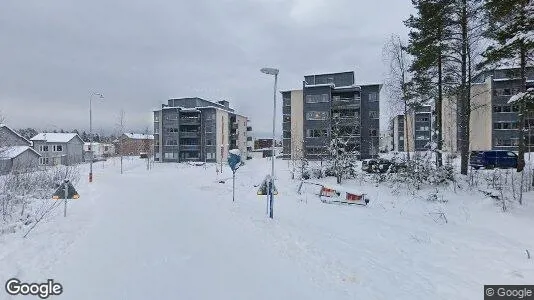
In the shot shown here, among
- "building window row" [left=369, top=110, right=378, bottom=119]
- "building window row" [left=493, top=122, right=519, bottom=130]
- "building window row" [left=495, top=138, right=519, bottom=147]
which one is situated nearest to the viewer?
"building window row" [left=493, top=122, right=519, bottom=130]

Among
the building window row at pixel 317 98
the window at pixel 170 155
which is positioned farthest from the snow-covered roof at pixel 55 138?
the building window row at pixel 317 98

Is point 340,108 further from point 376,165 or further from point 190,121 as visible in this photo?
point 190,121

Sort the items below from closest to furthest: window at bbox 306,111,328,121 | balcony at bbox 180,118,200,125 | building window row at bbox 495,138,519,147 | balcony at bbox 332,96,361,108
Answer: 1. building window row at bbox 495,138,519,147
2. balcony at bbox 332,96,361,108
3. window at bbox 306,111,328,121
4. balcony at bbox 180,118,200,125

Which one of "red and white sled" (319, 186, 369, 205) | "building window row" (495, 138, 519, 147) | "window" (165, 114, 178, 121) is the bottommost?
"red and white sled" (319, 186, 369, 205)

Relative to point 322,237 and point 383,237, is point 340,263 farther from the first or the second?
point 383,237

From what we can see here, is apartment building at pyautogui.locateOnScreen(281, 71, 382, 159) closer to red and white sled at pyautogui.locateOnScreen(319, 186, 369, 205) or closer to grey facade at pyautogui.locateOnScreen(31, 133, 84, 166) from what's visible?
red and white sled at pyautogui.locateOnScreen(319, 186, 369, 205)

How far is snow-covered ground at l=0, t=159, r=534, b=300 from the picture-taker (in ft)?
19.3

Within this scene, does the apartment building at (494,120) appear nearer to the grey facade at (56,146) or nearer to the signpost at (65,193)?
the signpost at (65,193)

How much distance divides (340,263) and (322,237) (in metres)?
2.45

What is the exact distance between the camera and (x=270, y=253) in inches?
306

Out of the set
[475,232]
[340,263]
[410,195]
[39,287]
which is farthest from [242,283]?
[410,195]

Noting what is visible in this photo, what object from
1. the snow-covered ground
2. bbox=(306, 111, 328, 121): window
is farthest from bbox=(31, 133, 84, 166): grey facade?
the snow-covered ground

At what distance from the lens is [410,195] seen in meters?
18.7

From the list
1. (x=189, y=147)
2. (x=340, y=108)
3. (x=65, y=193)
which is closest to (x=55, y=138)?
(x=189, y=147)
